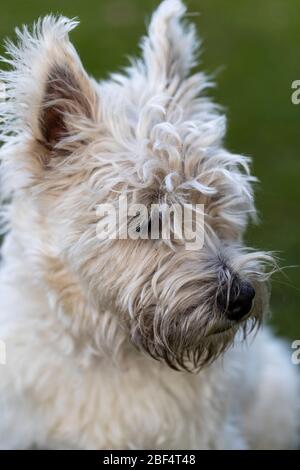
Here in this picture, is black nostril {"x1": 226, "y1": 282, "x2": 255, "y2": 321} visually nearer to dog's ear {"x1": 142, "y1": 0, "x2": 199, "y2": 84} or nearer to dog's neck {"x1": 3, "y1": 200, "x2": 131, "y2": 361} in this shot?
dog's neck {"x1": 3, "y1": 200, "x2": 131, "y2": 361}

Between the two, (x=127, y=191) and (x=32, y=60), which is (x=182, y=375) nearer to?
(x=127, y=191)

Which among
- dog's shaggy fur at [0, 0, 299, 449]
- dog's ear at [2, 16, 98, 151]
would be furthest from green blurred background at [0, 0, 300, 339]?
dog's ear at [2, 16, 98, 151]

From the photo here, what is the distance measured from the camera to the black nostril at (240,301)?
286 centimetres

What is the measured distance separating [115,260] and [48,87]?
645 mm

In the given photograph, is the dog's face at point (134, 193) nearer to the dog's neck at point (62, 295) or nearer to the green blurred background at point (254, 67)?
the dog's neck at point (62, 295)

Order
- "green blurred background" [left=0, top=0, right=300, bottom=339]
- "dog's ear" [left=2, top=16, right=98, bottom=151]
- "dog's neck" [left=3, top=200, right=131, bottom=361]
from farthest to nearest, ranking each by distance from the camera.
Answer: "green blurred background" [left=0, top=0, right=300, bottom=339] → "dog's neck" [left=3, top=200, right=131, bottom=361] → "dog's ear" [left=2, top=16, right=98, bottom=151]

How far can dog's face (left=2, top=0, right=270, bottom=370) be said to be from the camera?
287 centimetres

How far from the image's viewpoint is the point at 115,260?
9.68ft

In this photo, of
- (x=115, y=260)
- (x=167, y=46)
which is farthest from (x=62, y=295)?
(x=167, y=46)

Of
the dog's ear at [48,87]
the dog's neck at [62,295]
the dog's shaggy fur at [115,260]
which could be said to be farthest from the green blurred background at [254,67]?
the dog's ear at [48,87]

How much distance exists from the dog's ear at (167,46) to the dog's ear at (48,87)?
368 mm

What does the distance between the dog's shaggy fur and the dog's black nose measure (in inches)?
1.1

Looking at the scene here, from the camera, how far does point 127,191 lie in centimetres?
291

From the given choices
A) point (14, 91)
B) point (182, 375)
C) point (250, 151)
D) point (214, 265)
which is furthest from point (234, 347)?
point (250, 151)
